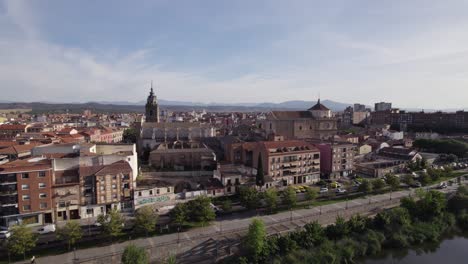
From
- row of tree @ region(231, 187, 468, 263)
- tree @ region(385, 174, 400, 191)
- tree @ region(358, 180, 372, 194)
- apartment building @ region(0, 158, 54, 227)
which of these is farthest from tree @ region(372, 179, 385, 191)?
apartment building @ region(0, 158, 54, 227)

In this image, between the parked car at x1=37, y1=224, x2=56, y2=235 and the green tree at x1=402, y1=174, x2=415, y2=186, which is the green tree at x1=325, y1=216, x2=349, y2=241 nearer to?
the green tree at x1=402, y1=174, x2=415, y2=186

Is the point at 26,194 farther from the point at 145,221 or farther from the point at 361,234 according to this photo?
the point at 361,234

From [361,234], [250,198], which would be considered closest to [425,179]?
[361,234]

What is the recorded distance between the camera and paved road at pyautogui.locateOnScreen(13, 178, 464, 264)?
23000 millimetres

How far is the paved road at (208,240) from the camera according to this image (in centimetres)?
2300

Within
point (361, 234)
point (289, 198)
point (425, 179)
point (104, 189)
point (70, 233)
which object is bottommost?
point (361, 234)

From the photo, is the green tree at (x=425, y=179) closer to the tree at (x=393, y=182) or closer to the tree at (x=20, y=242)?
the tree at (x=393, y=182)

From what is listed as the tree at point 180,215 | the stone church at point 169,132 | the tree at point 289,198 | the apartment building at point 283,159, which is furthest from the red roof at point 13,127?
the tree at point 289,198

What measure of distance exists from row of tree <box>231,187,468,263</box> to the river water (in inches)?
24.2

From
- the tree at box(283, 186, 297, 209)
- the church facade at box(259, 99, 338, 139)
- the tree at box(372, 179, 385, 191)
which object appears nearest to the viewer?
the tree at box(283, 186, 297, 209)

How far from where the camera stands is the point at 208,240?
25.2 metres

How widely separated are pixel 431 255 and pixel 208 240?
21109mm

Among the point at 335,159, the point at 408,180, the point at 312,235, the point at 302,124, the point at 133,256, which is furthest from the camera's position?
the point at 302,124

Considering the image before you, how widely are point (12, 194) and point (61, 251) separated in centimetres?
836
